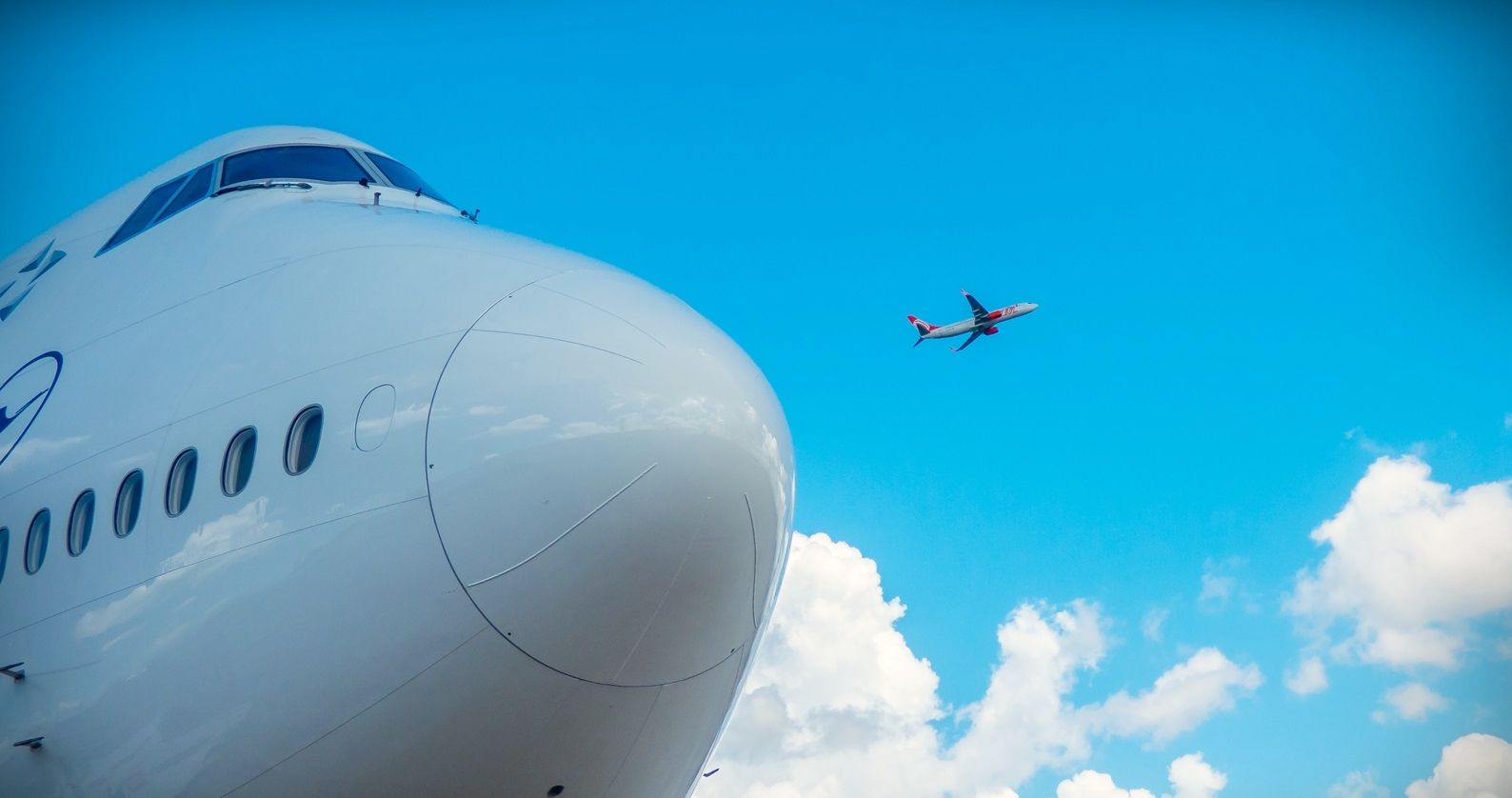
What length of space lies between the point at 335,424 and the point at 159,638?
1619mm

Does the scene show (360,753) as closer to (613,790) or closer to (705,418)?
(613,790)

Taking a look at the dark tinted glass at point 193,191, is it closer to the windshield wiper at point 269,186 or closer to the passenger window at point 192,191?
the passenger window at point 192,191

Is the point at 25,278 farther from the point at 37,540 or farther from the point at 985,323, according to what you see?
the point at 985,323

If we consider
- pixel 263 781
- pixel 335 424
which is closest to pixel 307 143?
pixel 335 424

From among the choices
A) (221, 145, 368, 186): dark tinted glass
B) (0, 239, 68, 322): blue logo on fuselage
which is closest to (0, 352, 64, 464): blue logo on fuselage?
(0, 239, 68, 322): blue logo on fuselage

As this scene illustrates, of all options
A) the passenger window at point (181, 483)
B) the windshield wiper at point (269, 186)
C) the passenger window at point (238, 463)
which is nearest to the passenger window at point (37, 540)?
the passenger window at point (181, 483)

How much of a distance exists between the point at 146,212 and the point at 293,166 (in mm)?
1603

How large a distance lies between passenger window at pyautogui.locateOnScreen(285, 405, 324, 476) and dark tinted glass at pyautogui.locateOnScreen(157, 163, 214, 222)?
5.29m

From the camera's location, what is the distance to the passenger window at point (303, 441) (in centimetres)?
597

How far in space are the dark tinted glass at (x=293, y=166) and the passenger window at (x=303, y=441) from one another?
16.2 feet

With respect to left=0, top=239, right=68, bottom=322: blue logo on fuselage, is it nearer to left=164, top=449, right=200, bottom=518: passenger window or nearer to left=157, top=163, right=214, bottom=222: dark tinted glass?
left=157, top=163, right=214, bottom=222: dark tinted glass

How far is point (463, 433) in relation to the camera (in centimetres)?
563

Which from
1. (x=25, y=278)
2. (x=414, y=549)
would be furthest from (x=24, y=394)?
(x=414, y=549)

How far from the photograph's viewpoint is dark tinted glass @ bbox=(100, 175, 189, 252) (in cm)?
1073
